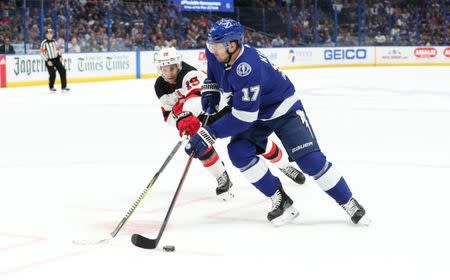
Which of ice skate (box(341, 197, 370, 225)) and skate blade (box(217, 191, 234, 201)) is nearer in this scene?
ice skate (box(341, 197, 370, 225))

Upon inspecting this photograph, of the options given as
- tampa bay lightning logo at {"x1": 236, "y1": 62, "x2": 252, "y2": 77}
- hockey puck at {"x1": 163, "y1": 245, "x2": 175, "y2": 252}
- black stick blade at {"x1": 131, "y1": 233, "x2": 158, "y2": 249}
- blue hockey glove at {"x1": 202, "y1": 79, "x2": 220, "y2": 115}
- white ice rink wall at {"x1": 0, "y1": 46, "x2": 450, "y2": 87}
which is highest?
tampa bay lightning logo at {"x1": 236, "y1": 62, "x2": 252, "y2": 77}

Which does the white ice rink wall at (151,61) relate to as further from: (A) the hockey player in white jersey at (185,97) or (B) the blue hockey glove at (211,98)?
(B) the blue hockey glove at (211,98)

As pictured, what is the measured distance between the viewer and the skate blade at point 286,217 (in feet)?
13.9

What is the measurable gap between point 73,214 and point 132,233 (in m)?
0.63

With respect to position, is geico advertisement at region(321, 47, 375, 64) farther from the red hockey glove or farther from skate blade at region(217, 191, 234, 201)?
the red hockey glove

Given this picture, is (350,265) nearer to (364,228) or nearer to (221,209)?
(364,228)

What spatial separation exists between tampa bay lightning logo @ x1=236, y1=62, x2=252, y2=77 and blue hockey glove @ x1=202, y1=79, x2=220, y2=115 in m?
0.65

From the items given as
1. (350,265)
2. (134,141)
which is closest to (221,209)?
(350,265)

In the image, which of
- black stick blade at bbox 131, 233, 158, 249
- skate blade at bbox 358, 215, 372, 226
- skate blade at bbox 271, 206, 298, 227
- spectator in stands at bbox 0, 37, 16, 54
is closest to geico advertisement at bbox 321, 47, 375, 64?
spectator in stands at bbox 0, 37, 16, 54

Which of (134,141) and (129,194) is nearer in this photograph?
(129,194)

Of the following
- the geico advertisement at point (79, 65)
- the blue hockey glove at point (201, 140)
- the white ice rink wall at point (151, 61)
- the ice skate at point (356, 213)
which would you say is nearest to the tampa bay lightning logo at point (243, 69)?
the blue hockey glove at point (201, 140)

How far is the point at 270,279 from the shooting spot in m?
A: 3.21

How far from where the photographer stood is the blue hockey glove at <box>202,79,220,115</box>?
461cm

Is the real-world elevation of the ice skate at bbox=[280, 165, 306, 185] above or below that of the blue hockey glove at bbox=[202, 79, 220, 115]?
below
